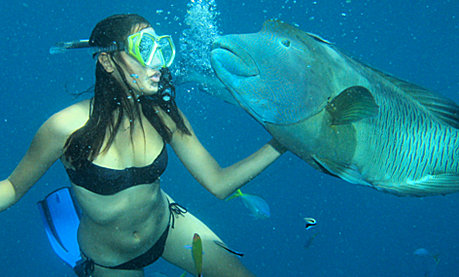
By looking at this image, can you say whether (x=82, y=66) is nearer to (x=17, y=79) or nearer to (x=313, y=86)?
(x=17, y=79)

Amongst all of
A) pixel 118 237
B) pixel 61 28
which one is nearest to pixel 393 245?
pixel 118 237

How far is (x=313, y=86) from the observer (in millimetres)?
856

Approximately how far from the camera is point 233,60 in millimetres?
818

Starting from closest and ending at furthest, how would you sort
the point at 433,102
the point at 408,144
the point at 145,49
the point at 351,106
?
the point at 351,106
the point at 408,144
the point at 433,102
the point at 145,49

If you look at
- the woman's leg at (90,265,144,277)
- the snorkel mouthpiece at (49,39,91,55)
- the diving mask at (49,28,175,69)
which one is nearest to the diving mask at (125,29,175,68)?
the diving mask at (49,28,175,69)

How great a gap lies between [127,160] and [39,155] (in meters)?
0.56

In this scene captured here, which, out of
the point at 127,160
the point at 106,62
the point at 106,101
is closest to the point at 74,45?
the point at 106,62

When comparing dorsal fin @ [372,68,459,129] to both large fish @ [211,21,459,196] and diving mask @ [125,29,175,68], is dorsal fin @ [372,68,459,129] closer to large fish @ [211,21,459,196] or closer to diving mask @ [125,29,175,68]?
large fish @ [211,21,459,196]

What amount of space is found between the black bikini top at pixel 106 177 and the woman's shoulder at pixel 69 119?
274 millimetres

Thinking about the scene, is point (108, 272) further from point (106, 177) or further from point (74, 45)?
point (74, 45)

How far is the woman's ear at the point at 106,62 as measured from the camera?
75.7 inches

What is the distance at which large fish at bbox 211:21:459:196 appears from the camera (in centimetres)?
81

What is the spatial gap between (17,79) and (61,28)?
3667mm

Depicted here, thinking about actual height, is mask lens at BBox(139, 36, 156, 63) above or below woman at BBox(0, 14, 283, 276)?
above
